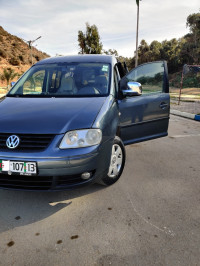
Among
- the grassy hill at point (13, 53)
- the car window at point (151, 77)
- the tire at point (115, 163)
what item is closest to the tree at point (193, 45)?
the grassy hill at point (13, 53)

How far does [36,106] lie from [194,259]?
2.17 m

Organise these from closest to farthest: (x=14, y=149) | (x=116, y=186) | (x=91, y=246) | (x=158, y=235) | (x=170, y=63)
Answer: (x=91, y=246), (x=158, y=235), (x=14, y=149), (x=116, y=186), (x=170, y=63)

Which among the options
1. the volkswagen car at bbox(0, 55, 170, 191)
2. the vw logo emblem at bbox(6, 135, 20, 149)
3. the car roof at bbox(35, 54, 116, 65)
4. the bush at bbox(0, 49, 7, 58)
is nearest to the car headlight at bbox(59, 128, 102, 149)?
the volkswagen car at bbox(0, 55, 170, 191)

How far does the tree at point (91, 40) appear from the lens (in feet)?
112

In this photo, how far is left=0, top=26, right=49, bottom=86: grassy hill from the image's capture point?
1849 inches

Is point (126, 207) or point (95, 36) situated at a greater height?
point (95, 36)

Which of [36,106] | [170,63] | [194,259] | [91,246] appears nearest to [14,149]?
[36,106]

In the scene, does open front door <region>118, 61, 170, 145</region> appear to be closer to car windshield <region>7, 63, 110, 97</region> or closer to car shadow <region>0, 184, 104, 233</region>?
car windshield <region>7, 63, 110, 97</region>

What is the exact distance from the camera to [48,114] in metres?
2.52

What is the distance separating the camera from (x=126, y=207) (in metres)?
2.54

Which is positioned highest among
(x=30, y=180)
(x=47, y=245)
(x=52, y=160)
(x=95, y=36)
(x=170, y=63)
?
(x=95, y=36)

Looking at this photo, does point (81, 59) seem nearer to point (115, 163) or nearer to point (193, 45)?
point (115, 163)

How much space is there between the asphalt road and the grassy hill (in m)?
45.1

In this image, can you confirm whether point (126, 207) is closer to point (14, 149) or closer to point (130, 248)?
point (130, 248)
